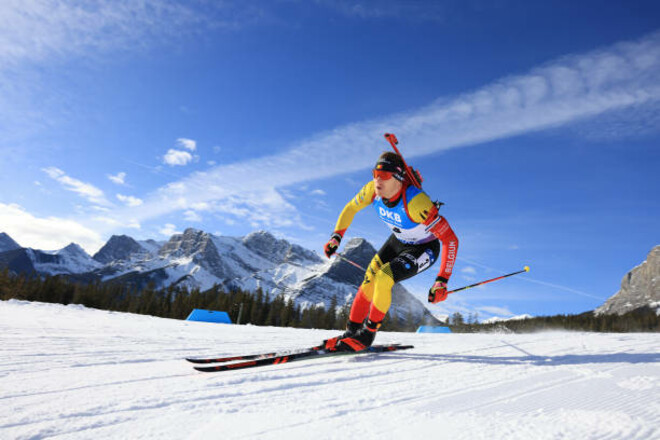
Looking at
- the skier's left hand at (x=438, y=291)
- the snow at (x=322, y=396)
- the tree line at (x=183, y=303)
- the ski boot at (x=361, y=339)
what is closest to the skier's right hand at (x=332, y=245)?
the ski boot at (x=361, y=339)

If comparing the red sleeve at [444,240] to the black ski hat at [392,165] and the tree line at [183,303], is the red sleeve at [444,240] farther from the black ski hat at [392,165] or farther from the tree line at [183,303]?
the tree line at [183,303]

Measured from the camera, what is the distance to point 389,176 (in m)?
4.66

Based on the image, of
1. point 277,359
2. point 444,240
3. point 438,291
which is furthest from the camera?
point 444,240

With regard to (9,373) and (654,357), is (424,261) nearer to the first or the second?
(654,357)

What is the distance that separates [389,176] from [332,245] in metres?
1.39

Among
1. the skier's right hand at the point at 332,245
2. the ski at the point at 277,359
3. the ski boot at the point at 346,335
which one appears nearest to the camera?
the ski at the point at 277,359

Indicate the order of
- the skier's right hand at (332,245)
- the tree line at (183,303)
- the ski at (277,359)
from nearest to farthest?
1. the ski at (277,359)
2. the skier's right hand at (332,245)
3. the tree line at (183,303)

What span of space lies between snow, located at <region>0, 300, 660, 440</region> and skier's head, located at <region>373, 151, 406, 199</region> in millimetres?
1960

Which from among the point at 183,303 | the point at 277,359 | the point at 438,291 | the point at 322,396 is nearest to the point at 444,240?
the point at 438,291

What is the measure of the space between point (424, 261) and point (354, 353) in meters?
1.48

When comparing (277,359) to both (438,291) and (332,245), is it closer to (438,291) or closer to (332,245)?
(438,291)

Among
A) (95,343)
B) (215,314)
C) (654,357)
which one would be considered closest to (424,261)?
(654,357)

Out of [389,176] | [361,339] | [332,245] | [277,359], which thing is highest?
[389,176]

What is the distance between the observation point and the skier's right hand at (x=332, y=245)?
17.9ft
